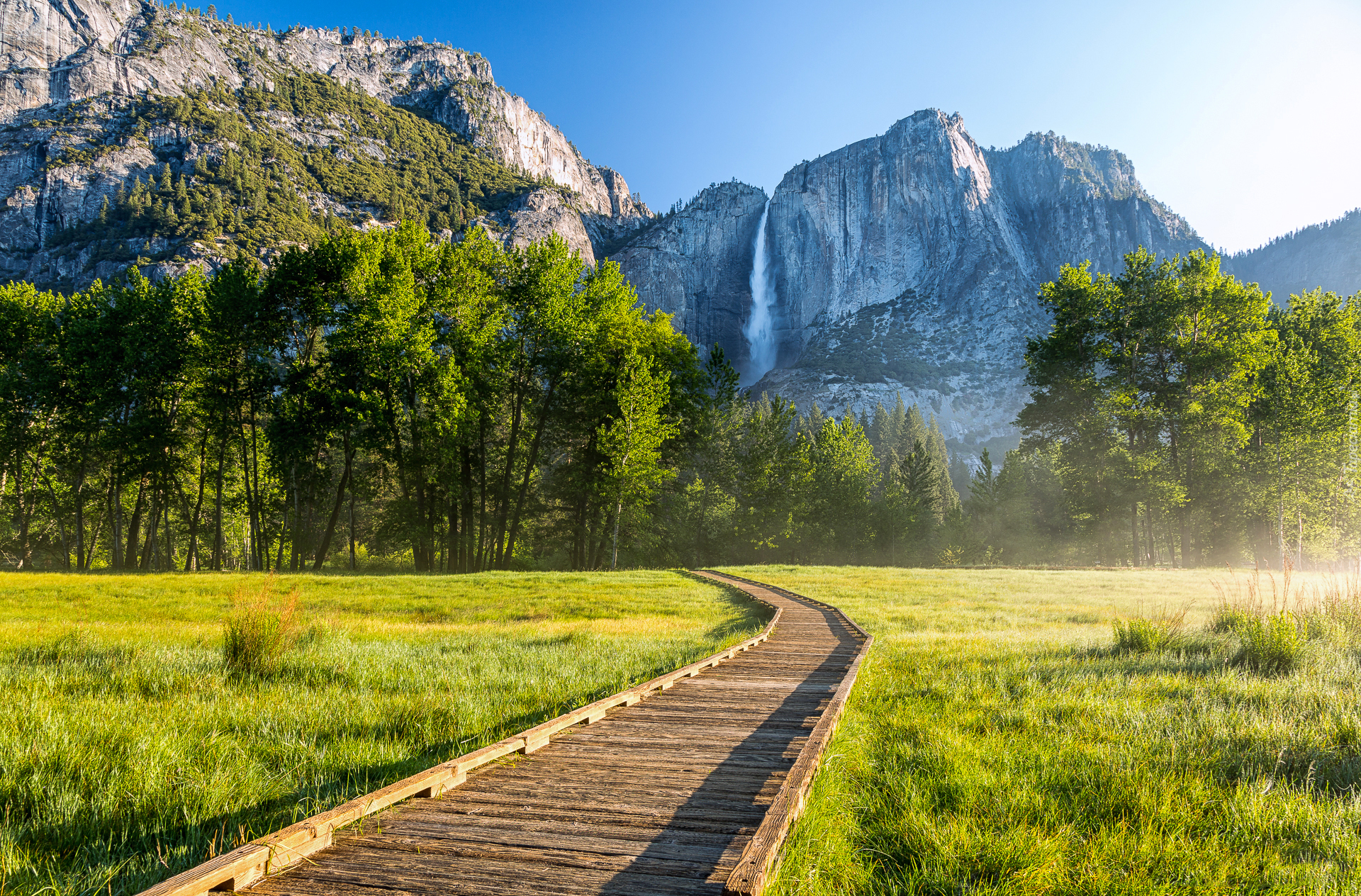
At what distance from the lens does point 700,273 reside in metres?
193

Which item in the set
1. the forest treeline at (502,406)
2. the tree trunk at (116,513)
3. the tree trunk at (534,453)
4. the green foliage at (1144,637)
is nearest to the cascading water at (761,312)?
the forest treeline at (502,406)

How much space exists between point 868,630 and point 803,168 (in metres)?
212

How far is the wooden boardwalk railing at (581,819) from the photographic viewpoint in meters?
2.40

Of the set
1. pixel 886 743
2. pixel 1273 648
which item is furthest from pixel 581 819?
pixel 1273 648

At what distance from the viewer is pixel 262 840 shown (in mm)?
2402

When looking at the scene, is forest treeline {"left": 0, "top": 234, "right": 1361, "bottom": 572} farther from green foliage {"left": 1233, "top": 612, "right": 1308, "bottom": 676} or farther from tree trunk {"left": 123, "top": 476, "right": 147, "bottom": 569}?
green foliage {"left": 1233, "top": 612, "right": 1308, "bottom": 676}

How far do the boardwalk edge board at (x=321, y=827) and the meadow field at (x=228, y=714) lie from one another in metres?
0.53

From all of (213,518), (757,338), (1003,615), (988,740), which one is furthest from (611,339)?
(757,338)

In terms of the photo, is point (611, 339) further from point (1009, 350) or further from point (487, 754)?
point (1009, 350)

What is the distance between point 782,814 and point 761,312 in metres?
202

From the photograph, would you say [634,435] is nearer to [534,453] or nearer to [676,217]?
[534,453]

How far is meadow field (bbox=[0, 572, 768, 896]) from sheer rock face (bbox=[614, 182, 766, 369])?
576 feet

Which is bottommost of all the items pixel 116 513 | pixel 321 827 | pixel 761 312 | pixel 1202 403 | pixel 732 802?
pixel 732 802

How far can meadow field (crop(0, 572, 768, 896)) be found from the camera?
10.1 feet
